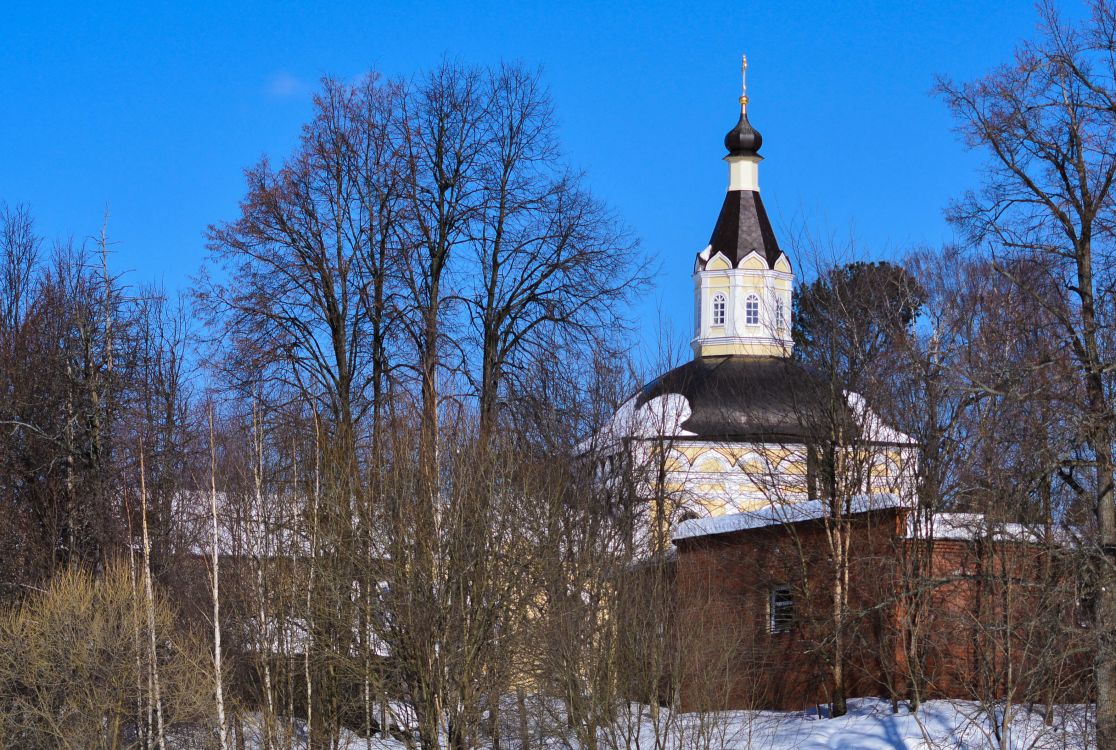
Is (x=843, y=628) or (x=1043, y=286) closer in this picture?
(x=1043, y=286)

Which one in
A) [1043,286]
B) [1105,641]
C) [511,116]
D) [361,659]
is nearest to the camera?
[1105,641]

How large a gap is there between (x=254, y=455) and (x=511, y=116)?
11.6m

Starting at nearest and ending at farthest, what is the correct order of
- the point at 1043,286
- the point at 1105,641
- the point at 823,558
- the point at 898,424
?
the point at 1105,641 < the point at 1043,286 < the point at 823,558 < the point at 898,424

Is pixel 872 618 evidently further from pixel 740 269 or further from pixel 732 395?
pixel 740 269

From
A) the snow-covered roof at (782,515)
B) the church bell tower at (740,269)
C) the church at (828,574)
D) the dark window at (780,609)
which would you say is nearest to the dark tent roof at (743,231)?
the church bell tower at (740,269)

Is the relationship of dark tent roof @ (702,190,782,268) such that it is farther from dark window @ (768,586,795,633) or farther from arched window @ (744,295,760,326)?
dark window @ (768,586,795,633)

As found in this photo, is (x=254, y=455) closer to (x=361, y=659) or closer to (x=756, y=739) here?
(x=361, y=659)

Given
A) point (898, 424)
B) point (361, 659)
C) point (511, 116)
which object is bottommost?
point (361, 659)

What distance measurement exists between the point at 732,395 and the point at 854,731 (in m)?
21.5

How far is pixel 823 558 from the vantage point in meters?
27.5

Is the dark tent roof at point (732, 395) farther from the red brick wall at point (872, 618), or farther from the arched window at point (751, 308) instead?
the red brick wall at point (872, 618)

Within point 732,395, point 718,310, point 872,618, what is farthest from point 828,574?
point 718,310

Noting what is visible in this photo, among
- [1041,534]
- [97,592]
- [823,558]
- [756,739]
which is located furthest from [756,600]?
[97,592]

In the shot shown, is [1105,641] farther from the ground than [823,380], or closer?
closer
